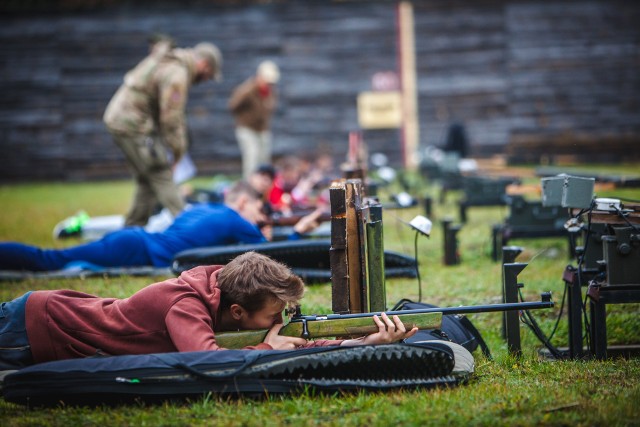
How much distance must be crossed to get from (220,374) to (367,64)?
64.2 feet

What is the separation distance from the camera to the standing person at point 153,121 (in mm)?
10227

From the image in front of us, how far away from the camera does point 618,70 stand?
885 inches

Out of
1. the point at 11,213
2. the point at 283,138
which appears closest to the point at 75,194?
the point at 11,213

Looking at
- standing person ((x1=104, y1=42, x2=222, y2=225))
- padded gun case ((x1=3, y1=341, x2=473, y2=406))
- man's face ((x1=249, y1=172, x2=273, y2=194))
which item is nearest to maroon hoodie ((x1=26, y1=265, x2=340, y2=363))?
padded gun case ((x1=3, y1=341, x2=473, y2=406))

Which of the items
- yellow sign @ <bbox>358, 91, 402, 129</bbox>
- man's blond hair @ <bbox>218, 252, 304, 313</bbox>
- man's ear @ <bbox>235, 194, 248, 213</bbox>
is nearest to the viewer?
man's blond hair @ <bbox>218, 252, 304, 313</bbox>

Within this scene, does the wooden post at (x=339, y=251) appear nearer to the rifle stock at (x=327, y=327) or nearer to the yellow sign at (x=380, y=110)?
the rifle stock at (x=327, y=327)

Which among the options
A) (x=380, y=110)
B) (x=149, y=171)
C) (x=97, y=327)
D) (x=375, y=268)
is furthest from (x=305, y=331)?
(x=380, y=110)

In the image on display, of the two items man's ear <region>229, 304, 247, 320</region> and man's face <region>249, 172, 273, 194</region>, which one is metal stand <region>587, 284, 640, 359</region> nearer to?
man's ear <region>229, 304, 247, 320</region>

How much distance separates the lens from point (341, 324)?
4.04 metres

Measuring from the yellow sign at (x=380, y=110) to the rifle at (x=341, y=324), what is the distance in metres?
18.7

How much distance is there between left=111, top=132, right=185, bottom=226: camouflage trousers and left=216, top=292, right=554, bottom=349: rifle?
20.6 feet

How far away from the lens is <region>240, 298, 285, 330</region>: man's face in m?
4.00

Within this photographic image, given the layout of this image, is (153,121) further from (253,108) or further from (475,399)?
(475,399)

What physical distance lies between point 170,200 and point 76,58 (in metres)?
14.4
